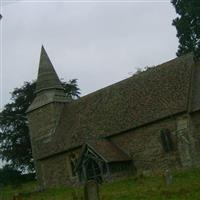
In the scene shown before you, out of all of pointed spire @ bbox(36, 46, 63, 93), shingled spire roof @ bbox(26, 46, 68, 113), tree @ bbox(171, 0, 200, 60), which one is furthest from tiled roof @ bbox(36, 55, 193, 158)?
tree @ bbox(171, 0, 200, 60)

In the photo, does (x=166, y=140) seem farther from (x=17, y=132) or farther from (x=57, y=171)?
(x=17, y=132)

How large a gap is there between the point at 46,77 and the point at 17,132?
14.1m

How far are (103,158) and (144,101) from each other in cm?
589

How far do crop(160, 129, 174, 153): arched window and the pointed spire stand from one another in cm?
1554

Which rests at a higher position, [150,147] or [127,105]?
[127,105]

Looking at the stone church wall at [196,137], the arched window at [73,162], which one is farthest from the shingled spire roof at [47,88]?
the stone church wall at [196,137]

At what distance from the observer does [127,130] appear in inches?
1406

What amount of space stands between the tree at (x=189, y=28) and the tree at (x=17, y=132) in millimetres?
16535

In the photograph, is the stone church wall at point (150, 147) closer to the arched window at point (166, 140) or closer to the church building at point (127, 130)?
the church building at point (127, 130)

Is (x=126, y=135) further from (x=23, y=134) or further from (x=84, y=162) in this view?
(x=23, y=134)

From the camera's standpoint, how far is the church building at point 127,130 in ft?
110

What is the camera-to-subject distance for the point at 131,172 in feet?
117

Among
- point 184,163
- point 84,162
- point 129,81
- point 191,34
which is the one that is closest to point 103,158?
point 84,162

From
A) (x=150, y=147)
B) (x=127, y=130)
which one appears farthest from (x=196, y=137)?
(x=127, y=130)
